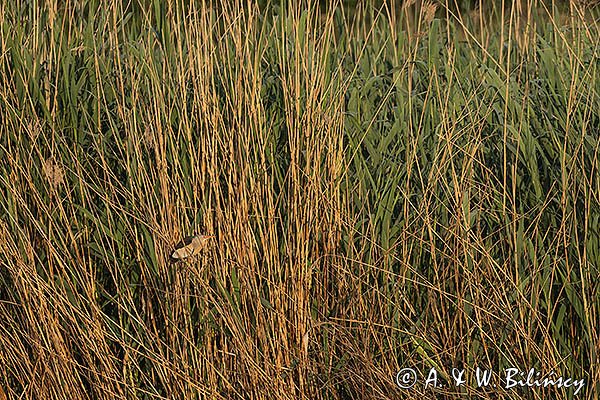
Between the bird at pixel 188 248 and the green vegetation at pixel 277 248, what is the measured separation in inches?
2.9

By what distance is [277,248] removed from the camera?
6.87 ft

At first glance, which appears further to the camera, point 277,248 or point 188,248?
point 277,248

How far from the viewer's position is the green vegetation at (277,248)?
2045mm

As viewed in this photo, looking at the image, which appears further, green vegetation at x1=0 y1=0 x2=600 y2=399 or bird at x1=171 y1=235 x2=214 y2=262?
green vegetation at x1=0 y1=0 x2=600 y2=399

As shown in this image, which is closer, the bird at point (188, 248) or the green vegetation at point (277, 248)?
the bird at point (188, 248)

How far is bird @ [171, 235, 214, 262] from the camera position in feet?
6.07

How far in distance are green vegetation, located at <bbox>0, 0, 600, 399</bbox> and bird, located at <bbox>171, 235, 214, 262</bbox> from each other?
7 centimetres

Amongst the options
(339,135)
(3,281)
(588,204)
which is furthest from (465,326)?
(3,281)

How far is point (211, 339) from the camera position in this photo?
6.93 ft

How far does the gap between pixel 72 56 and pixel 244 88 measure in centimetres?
52

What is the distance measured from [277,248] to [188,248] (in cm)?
28

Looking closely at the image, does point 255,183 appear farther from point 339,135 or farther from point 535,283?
point 535,283

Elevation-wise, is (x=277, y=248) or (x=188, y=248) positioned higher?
(x=188, y=248)

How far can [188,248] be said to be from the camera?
6.13ft
